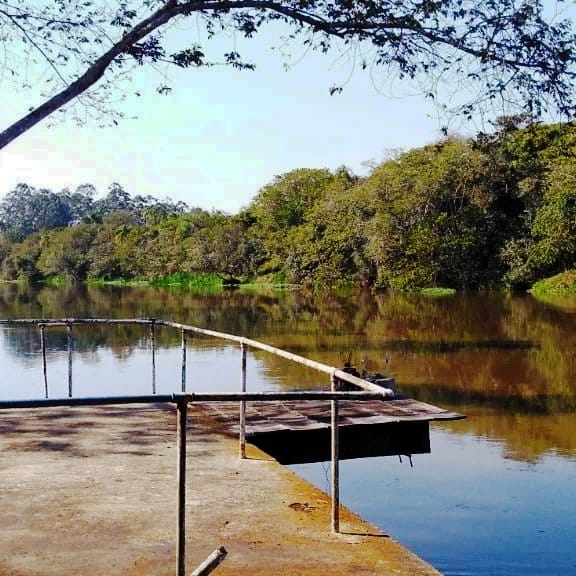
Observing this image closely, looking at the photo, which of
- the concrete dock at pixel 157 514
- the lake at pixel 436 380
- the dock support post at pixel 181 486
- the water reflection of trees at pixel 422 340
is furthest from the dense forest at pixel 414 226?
the dock support post at pixel 181 486

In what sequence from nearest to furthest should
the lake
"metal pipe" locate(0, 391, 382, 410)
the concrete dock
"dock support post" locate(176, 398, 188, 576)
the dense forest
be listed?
1. "metal pipe" locate(0, 391, 382, 410)
2. "dock support post" locate(176, 398, 188, 576)
3. the concrete dock
4. the lake
5. the dense forest

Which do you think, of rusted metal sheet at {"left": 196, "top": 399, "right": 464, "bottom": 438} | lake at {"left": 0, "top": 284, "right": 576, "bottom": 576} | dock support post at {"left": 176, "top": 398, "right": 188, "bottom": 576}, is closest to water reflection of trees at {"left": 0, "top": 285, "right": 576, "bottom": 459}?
lake at {"left": 0, "top": 284, "right": 576, "bottom": 576}

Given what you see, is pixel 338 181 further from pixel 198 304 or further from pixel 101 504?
pixel 101 504

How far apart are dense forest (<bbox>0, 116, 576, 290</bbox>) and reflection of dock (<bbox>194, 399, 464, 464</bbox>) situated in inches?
912

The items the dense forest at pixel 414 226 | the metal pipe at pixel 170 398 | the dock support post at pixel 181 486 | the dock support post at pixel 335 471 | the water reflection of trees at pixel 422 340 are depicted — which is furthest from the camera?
the dense forest at pixel 414 226

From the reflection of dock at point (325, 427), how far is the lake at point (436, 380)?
1.77ft

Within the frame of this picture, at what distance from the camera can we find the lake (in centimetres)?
746

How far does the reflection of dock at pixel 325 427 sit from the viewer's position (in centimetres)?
748

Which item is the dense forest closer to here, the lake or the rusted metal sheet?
the lake

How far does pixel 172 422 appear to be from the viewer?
282 inches

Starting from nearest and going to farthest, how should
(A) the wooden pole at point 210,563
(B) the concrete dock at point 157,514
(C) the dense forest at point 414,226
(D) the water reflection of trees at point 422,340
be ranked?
1. (A) the wooden pole at point 210,563
2. (B) the concrete dock at point 157,514
3. (D) the water reflection of trees at point 422,340
4. (C) the dense forest at point 414,226

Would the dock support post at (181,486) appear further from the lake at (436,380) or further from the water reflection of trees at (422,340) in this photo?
the water reflection of trees at (422,340)

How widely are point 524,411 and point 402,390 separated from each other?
251cm

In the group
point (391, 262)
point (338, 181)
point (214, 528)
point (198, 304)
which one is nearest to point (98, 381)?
point (214, 528)
